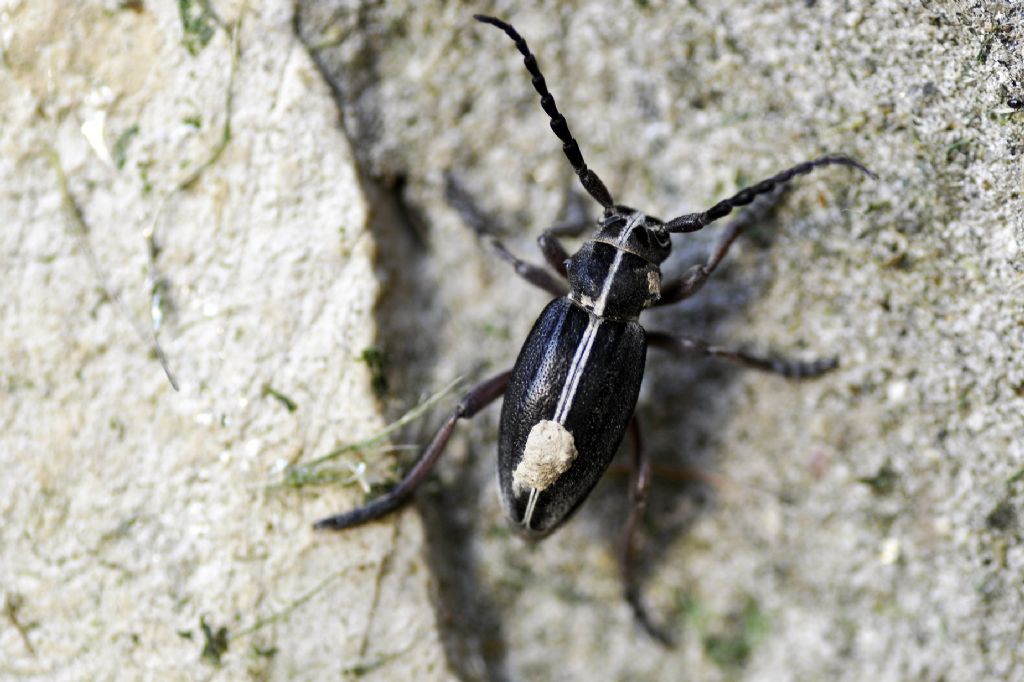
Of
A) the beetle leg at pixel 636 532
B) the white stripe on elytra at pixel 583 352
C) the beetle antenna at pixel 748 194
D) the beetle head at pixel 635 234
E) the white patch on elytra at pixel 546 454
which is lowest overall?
the beetle leg at pixel 636 532

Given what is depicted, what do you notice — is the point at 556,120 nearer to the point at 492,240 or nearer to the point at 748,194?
the point at 748,194

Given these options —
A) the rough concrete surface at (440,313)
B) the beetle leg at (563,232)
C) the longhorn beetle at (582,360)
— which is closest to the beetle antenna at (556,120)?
the longhorn beetle at (582,360)

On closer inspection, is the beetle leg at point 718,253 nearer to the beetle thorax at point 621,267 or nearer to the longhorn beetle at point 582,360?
the longhorn beetle at point 582,360

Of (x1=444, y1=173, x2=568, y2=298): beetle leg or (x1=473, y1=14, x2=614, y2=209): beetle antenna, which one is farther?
(x1=444, y1=173, x2=568, y2=298): beetle leg

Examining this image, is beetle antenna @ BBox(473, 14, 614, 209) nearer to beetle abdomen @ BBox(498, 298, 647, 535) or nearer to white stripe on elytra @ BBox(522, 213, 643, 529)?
white stripe on elytra @ BBox(522, 213, 643, 529)

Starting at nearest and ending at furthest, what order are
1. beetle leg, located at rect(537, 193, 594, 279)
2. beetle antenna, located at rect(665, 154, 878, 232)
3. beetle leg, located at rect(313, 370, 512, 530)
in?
beetle antenna, located at rect(665, 154, 878, 232) < beetle leg, located at rect(313, 370, 512, 530) < beetle leg, located at rect(537, 193, 594, 279)

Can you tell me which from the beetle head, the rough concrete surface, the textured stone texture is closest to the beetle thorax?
the beetle head

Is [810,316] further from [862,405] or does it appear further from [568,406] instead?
[568,406]
